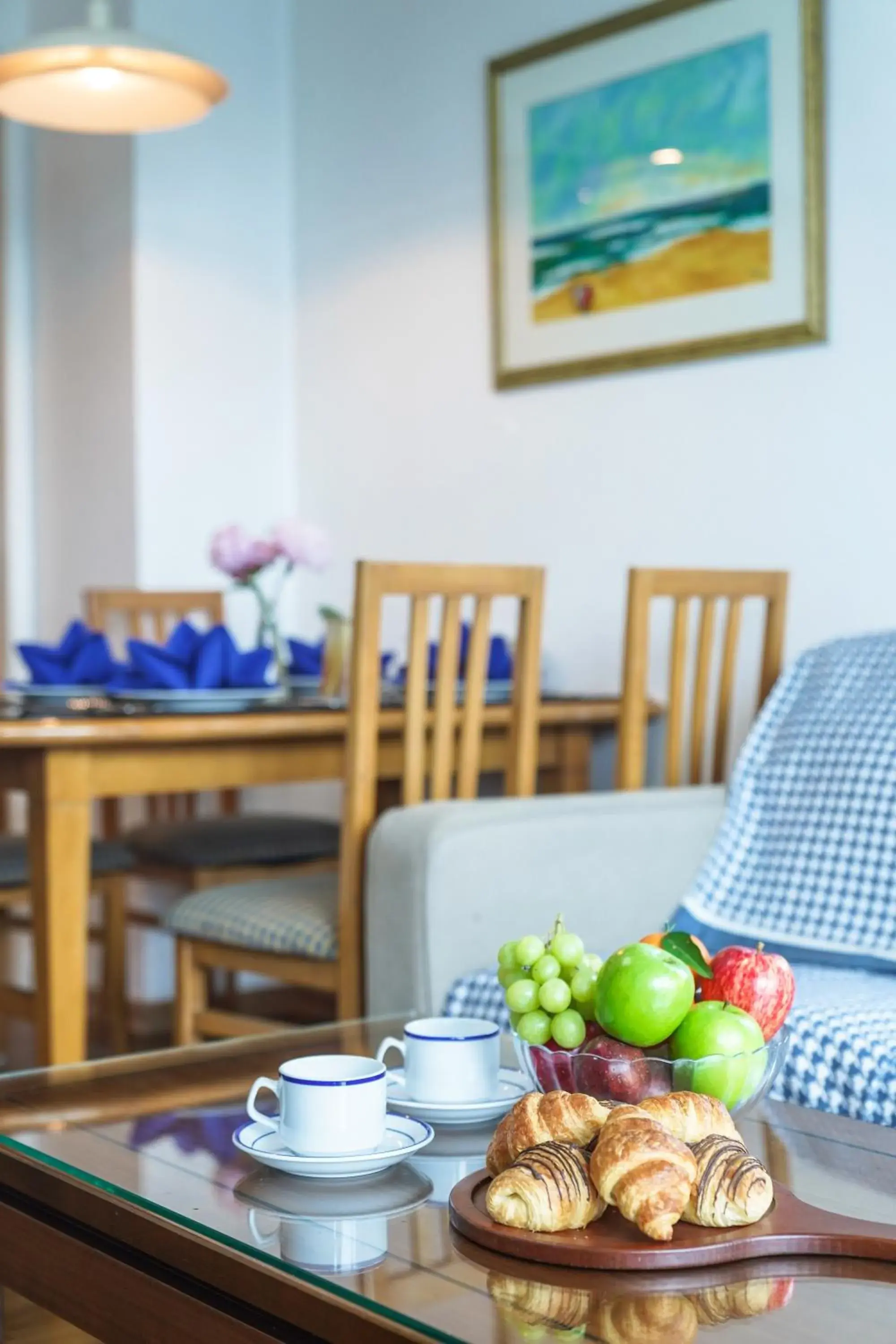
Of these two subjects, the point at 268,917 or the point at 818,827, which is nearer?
the point at 818,827

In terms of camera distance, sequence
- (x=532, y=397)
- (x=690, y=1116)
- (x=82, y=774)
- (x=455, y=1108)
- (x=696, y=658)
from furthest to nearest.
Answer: (x=532, y=397)
(x=696, y=658)
(x=82, y=774)
(x=455, y=1108)
(x=690, y=1116)

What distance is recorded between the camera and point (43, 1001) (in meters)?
2.31

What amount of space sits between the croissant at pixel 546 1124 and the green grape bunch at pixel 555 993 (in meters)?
0.14

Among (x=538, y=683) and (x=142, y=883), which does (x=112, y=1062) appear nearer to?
(x=538, y=683)

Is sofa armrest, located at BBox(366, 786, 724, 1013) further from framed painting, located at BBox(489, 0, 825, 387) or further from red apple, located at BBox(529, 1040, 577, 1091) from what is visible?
framed painting, located at BBox(489, 0, 825, 387)

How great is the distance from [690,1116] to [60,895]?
1.42 meters

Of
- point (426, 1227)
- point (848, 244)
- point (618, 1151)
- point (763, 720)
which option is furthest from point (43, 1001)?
point (848, 244)

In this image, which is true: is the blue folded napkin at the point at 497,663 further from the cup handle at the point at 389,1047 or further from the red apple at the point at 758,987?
the red apple at the point at 758,987

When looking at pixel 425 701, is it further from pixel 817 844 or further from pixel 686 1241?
pixel 686 1241

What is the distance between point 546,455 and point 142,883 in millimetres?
1524

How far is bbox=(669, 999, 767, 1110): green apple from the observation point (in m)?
1.12

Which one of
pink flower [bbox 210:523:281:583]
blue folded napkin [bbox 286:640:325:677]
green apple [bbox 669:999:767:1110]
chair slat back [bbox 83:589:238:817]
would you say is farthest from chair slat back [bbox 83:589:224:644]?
green apple [bbox 669:999:767:1110]

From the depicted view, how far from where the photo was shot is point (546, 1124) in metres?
1.03

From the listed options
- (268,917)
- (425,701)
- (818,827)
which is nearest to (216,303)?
(425,701)
